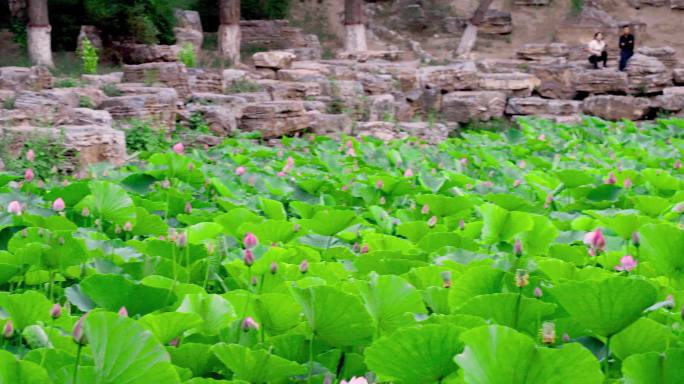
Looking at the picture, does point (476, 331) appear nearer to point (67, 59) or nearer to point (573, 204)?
point (573, 204)

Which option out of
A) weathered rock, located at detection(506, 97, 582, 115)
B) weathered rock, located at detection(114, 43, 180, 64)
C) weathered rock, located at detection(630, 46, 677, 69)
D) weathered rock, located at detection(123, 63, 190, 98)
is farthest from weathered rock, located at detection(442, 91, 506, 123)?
weathered rock, located at detection(630, 46, 677, 69)

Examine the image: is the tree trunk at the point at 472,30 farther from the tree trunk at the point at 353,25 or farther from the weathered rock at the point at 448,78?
the weathered rock at the point at 448,78

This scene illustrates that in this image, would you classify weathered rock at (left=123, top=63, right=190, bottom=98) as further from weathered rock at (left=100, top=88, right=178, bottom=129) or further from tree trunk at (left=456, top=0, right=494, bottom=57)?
tree trunk at (left=456, top=0, right=494, bottom=57)

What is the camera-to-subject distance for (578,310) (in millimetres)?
1397

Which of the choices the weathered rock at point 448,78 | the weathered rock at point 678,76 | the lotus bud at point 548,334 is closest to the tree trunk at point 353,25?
the weathered rock at point 448,78

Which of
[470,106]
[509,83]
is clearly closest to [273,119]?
[470,106]

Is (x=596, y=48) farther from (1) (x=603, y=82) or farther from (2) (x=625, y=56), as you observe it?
(1) (x=603, y=82)

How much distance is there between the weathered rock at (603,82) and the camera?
1802 cm

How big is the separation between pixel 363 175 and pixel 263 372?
11.9 ft

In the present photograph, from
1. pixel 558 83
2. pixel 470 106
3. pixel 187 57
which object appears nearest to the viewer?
pixel 470 106

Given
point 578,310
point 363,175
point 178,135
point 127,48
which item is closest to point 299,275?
point 578,310

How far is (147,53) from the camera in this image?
17.2m

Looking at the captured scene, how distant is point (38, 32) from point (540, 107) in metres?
9.17

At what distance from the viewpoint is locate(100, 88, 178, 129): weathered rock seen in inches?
389
